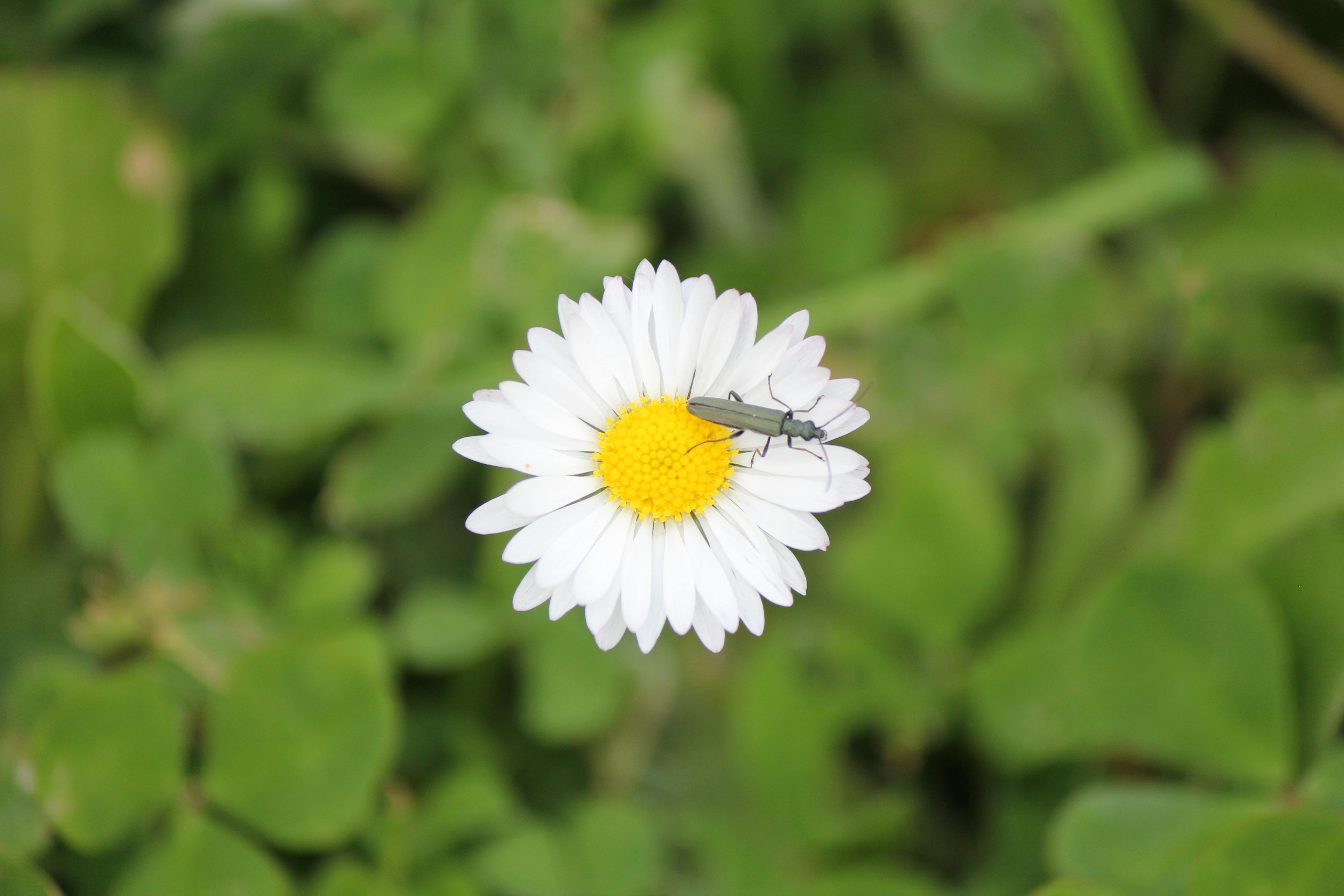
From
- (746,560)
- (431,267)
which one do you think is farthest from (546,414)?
(431,267)

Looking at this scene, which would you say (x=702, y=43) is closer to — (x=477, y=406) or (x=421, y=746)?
(x=477, y=406)

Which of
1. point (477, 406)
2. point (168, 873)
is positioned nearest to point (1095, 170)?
point (477, 406)

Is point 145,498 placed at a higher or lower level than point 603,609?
higher

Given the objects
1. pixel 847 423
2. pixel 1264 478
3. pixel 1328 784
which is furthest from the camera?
pixel 1264 478

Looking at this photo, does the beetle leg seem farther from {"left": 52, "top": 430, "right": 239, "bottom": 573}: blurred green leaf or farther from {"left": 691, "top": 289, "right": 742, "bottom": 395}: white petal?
{"left": 52, "top": 430, "right": 239, "bottom": 573}: blurred green leaf

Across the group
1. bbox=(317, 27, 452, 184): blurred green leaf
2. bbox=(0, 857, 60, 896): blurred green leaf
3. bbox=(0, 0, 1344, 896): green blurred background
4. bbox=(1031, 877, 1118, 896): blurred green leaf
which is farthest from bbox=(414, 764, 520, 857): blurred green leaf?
bbox=(317, 27, 452, 184): blurred green leaf

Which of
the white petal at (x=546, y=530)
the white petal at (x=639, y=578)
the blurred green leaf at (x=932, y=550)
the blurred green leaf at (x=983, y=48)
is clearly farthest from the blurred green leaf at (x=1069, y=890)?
the blurred green leaf at (x=983, y=48)

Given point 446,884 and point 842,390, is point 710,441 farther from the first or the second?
point 446,884
